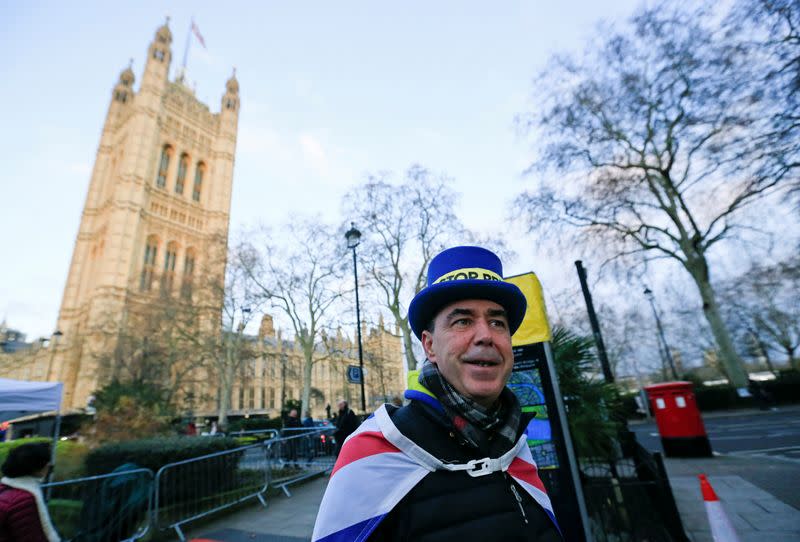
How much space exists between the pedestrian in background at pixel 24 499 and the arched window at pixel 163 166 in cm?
6485

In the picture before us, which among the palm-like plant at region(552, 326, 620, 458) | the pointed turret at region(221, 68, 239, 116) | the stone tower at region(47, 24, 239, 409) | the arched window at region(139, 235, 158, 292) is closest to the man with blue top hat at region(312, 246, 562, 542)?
the palm-like plant at region(552, 326, 620, 458)

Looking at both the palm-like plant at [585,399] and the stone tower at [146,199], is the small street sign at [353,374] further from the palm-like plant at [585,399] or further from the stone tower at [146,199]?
the stone tower at [146,199]

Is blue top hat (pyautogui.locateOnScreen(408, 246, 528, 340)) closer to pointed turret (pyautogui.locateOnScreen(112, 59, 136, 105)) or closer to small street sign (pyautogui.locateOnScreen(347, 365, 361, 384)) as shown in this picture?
small street sign (pyautogui.locateOnScreen(347, 365, 361, 384))

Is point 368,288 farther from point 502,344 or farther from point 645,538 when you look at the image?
point 502,344

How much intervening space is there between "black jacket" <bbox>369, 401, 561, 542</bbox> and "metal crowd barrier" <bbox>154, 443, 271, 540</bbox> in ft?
21.5

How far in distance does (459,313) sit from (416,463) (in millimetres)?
622

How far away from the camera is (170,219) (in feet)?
184

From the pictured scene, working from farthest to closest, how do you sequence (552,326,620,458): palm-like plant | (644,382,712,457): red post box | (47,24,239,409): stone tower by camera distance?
(47,24,239,409): stone tower < (644,382,712,457): red post box < (552,326,620,458): palm-like plant

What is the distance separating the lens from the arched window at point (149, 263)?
161 ft

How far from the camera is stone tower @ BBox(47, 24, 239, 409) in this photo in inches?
1818

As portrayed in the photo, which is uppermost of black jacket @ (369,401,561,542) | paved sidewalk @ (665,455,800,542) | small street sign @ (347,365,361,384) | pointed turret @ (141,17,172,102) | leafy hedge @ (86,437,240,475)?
pointed turret @ (141,17,172,102)

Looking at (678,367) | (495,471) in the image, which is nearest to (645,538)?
(495,471)

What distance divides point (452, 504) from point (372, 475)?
0.92ft

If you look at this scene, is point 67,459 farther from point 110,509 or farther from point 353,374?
point 353,374
